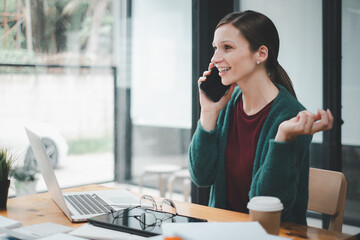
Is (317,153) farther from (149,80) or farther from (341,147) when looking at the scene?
(149,80)

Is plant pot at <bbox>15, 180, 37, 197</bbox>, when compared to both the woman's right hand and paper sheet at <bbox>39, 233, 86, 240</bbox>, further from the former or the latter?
paper sheet at <bbox>39, 233, 86, 240</bbox>

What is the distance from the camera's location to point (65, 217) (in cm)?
138

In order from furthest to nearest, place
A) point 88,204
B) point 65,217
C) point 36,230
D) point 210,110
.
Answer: point 210,110 → point 88,204 → point 65,217 → point 36,230

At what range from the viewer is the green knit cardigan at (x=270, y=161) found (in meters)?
1.42

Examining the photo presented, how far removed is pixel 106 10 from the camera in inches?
168

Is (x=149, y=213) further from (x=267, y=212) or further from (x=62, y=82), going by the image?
(x=62, y=82)

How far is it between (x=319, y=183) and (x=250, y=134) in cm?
32

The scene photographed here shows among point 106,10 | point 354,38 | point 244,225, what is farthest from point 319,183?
point 106,10

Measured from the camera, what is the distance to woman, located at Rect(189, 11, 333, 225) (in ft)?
5.18

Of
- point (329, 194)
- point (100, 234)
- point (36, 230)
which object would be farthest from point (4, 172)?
point (329, 194)

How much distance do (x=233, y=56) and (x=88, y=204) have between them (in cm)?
76

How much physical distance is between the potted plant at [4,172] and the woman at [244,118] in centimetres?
69

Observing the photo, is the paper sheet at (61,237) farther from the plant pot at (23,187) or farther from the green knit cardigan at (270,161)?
the plant pot at (23,187)

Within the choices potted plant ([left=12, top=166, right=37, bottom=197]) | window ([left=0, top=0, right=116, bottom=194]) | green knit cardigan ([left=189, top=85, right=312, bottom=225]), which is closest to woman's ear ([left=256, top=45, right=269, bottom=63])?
green knit cardigan ([left=189, top=85, right=312, bottom=225])
